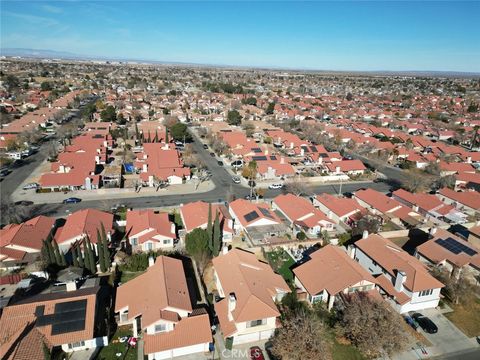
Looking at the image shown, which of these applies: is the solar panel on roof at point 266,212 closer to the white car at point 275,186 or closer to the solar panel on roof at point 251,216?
the solar panel on roof at point 251,216

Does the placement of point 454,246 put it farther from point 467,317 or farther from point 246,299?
point 246,299

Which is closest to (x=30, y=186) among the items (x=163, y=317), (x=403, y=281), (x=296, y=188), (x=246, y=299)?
(x=163, y=317)

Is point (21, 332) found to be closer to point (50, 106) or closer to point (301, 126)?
point (301, 126)

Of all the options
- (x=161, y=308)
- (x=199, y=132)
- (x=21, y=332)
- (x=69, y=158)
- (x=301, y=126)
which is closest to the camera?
(x=21, y=332)

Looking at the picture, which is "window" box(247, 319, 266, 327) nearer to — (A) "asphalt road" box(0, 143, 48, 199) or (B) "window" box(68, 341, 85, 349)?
(B) "window" box(68, 341, 85, 349)

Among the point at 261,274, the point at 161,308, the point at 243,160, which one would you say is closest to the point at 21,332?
the point at 161,308

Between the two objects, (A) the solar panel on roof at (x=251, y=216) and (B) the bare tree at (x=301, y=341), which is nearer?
(B) the bare tree at (x=301, y=341)

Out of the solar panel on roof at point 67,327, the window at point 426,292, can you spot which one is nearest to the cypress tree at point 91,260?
the solar panel on roof at point 67,327
